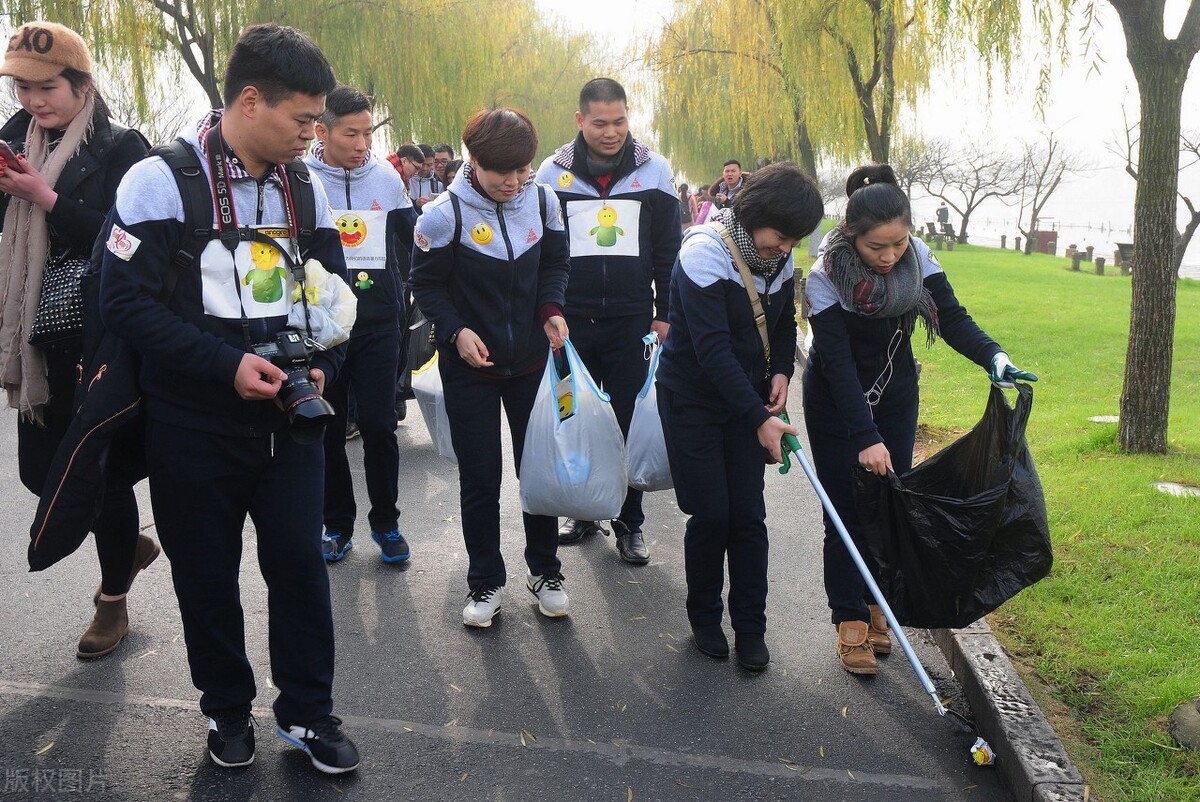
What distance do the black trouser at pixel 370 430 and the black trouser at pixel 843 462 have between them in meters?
1.95

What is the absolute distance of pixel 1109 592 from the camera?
4.46 meters

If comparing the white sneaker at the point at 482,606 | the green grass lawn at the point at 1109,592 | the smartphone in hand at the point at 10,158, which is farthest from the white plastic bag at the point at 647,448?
A: the smartphone in hand at the point at 10,158

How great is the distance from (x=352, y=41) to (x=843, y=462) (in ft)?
59.5

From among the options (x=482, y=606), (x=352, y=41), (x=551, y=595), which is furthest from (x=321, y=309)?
(x=352, y=41)

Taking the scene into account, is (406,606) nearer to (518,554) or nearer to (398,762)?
(518,554)

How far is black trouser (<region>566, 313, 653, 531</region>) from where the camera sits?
206 inches

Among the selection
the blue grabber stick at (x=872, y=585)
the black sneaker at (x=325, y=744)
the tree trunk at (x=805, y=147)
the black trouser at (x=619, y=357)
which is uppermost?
Result: the tree trunk at (x=805, y=147)

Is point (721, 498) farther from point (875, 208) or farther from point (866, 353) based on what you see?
point (875, 208)

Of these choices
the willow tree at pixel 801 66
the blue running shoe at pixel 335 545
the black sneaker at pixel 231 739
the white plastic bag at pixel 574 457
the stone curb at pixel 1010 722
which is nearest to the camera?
the stone curb at pixel 1010 722

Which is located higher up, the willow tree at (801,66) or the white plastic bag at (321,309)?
the willow tree at (801,66)

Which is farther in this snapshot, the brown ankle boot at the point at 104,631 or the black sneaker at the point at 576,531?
the black sneaker at the point at 576,531

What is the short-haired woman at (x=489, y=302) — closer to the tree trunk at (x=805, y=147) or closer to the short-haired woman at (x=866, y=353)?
the short-haired woman at (x=866, y=353)

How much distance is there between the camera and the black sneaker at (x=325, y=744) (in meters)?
3.20

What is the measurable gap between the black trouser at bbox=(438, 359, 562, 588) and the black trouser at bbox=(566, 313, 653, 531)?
78 centimetres
